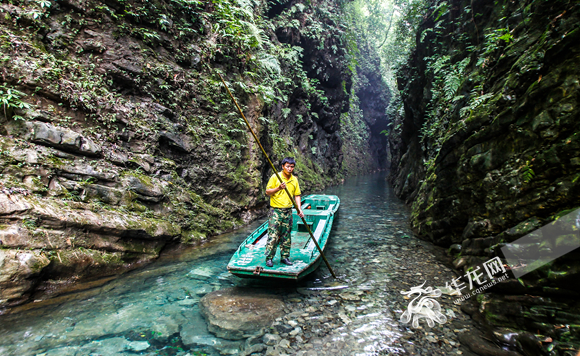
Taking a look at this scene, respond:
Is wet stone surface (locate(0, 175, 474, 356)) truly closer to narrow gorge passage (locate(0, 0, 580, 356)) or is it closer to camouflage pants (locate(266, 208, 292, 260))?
narrow gorge passage (locate(0, 0, 580, 356))

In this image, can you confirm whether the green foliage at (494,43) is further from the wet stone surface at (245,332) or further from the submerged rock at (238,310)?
the submerged rock at (238,310)

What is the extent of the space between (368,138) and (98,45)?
44.1m

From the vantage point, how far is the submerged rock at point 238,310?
375 centimetres

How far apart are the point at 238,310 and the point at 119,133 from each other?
18.6 ft

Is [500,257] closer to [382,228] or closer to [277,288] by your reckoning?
[277,288]

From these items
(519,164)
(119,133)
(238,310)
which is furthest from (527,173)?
(119,133)

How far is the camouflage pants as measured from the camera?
16.5 ft

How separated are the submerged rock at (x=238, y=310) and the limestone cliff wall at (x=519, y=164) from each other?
312 centimetres

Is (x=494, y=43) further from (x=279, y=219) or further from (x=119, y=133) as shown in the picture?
(x=119, y=133)

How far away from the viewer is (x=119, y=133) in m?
7.01

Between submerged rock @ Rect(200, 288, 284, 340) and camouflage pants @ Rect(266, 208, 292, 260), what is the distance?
77cm

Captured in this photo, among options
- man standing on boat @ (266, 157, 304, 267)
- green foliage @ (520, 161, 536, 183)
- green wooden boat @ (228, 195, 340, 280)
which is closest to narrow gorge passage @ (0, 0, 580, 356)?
green foliage @ (520, 161, 536, 183)

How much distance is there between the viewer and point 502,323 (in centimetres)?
349

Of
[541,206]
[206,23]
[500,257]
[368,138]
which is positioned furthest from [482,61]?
[368,138]
